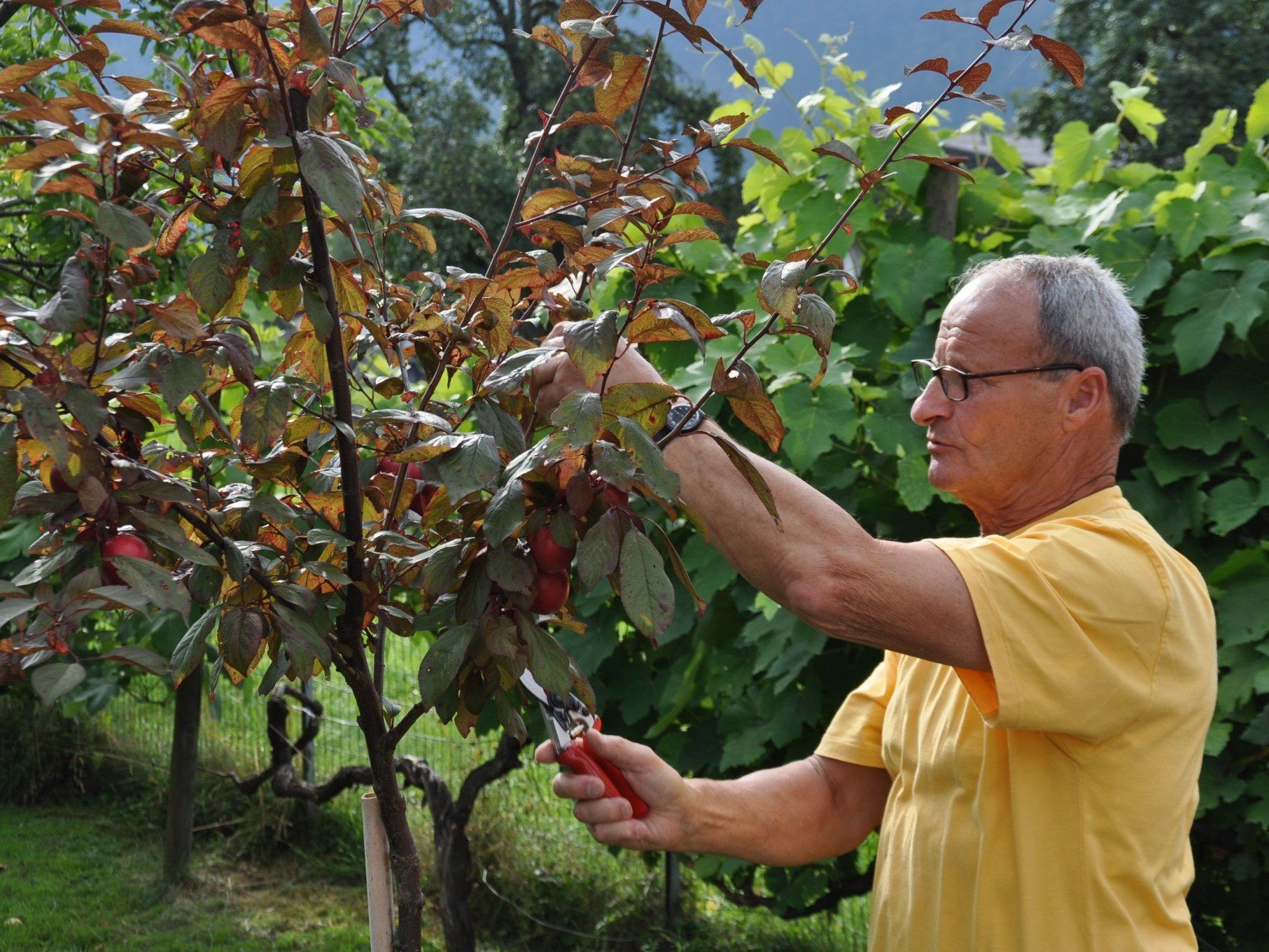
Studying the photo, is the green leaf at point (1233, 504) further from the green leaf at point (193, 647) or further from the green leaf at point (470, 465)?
the green leaf at point (193, 647)

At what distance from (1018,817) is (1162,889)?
215 mm

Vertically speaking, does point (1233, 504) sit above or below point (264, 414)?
above

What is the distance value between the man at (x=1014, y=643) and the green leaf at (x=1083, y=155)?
1.67m

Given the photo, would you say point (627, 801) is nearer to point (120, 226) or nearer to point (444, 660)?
point (444, 660)

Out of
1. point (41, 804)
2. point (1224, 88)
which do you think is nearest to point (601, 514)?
point (41, 804)

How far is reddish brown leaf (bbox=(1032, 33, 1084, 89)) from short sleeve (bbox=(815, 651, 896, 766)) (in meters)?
1.07

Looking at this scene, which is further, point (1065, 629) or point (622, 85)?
point (1065, 629)

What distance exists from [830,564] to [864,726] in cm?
65

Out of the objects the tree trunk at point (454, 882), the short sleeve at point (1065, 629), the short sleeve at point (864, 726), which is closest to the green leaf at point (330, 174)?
the short sleeve at point (1065, 629)

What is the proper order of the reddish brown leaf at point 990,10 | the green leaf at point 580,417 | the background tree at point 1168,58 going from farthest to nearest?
the background tree at point 1168,58 < the reddish brown leaf at point 990,10 < the green leaf at point 580,417

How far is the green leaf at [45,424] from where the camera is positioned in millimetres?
949

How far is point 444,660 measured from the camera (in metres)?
1.17

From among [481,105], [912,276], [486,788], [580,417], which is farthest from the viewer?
[481,105]

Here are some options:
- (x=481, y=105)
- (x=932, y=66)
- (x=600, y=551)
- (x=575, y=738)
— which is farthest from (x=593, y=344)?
(x=481, y=105)
